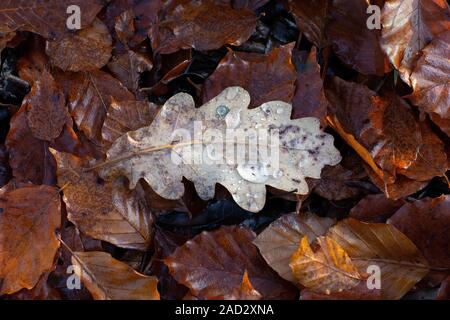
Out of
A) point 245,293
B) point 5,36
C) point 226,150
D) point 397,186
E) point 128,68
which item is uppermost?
point 5,36

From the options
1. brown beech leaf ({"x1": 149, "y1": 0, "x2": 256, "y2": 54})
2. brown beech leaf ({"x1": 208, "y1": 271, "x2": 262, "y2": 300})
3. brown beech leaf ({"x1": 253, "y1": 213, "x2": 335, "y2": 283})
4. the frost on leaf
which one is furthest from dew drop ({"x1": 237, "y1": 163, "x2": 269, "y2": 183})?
brown beech leaf ({"x1": 149, "y1": 0, "x2": 256, "y2": 54})

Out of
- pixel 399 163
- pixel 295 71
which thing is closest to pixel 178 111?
pixel 295 71

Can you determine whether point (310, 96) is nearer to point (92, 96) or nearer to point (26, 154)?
point (92, 96)

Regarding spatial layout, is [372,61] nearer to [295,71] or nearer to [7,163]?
[295,71]

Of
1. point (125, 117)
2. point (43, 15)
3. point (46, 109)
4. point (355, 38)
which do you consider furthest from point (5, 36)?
point (355, 38)

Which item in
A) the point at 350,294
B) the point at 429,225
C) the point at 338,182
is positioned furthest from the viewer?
the point at 338,182

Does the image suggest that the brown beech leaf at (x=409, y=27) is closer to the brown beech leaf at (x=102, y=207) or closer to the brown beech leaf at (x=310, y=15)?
the brown beech leaf at (x=310, y=15)
